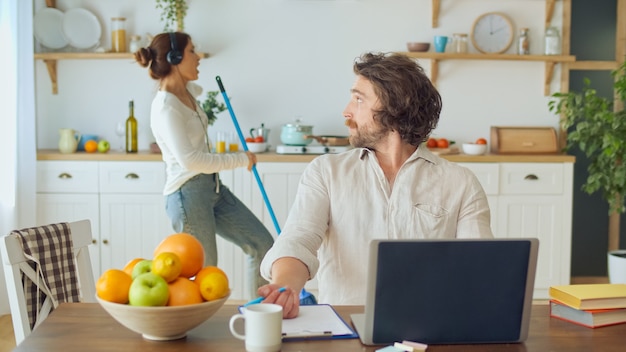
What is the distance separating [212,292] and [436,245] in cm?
44

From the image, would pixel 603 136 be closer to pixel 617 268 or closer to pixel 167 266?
pixel 617 268

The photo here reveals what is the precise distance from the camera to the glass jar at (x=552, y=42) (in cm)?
501

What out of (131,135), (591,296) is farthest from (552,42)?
(591,296)

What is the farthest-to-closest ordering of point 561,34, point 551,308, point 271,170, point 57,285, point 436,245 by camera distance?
point 561,34 → point 271,170 → point 57,285 → point 551,308 → point 436,245

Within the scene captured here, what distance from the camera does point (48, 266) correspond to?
2186 millimetres

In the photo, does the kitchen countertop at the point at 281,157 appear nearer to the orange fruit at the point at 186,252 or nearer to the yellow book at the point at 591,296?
the yellow book at the point at 591,296

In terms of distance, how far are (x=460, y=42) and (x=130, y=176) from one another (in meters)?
2.12

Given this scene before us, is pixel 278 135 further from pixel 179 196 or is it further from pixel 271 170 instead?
pixel 179 196

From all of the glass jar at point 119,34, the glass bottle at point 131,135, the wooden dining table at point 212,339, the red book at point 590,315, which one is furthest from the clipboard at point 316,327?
the glass jar at point 119,34

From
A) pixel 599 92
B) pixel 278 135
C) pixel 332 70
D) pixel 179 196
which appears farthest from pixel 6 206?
pixel 599 92

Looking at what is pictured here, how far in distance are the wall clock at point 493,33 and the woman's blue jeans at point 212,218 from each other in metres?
2.12

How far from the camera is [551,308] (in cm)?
189

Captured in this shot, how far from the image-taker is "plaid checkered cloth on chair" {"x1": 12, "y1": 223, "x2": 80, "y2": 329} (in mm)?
2135

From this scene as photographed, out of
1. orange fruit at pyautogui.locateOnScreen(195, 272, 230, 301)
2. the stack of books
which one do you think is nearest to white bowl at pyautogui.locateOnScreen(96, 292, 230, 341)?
orange fruit at pyautogui.locateOnScreen(195, 272, 230, 301)
